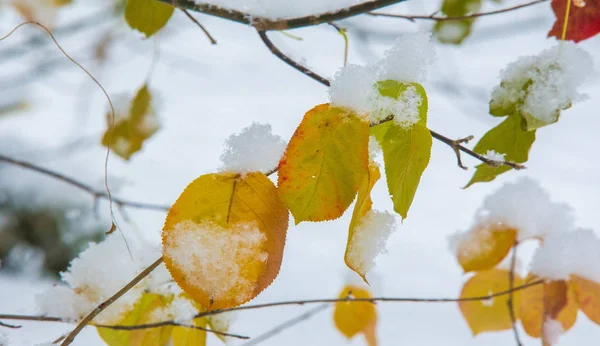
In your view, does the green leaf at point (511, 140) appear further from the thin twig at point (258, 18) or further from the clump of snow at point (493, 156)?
the thin twig at point (258, 18)

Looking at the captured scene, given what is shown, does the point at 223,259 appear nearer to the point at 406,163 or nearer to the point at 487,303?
the point at 406,163

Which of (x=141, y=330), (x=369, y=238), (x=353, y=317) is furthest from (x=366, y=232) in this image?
(x=353, y=317)

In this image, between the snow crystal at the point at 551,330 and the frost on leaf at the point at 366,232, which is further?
the snow crystal at the point at 551,330

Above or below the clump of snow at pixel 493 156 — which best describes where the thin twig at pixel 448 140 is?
above

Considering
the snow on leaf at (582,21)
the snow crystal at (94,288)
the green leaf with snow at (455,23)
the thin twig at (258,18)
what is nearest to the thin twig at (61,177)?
the snow crystal at (94,288)

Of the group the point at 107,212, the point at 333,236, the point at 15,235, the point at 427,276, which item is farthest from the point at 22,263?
the point at 427,276

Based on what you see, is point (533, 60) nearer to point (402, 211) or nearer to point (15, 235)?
point (402, 211)
